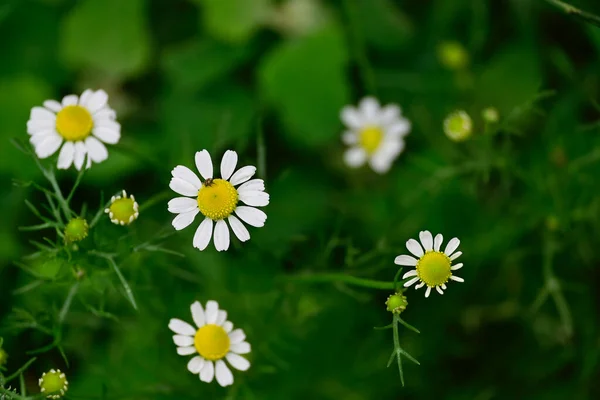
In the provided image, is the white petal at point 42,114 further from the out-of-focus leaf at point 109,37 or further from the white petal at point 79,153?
the out-of-focus leaf at point 109,37

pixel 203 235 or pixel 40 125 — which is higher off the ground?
pixel 40 125

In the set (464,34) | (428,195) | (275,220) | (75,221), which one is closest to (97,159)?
(75,221)

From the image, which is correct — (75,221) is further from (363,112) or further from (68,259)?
(363,112)

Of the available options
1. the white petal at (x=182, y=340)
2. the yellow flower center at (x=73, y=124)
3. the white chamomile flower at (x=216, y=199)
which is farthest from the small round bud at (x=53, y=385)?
the yellow flower center at (x=73, y=124)

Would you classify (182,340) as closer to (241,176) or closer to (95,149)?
(241,176)

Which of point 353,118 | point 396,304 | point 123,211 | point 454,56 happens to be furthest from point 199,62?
point 396,304

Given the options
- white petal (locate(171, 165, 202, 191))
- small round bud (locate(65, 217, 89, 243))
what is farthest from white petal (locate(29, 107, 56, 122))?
white petal (locate(171, 165, 202, 191))
